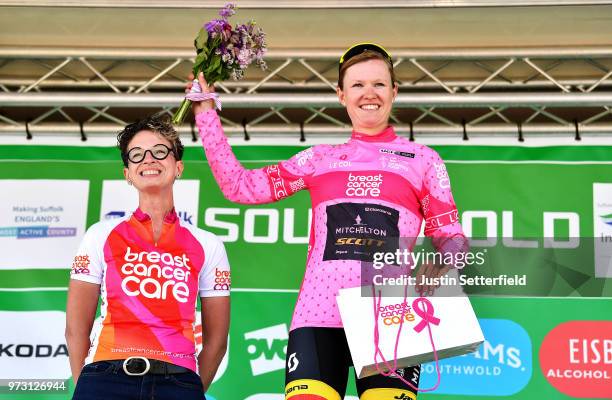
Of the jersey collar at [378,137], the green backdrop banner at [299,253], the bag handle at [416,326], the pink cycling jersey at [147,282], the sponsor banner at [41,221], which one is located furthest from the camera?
the sponsor banner at [41,221]

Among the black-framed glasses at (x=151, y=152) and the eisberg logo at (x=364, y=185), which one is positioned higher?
the black-framed glasses at (x=151, y=152)

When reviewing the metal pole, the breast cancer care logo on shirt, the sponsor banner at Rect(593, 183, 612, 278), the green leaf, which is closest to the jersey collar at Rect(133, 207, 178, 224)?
the breast cancer care logo on shirt

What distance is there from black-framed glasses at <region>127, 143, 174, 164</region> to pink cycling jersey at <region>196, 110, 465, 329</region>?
15cm

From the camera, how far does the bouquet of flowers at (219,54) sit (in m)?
2.66

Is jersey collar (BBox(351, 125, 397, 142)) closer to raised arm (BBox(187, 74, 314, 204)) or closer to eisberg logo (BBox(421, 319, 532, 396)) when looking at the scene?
raised arm (BBox(187, 74, 314, 204))

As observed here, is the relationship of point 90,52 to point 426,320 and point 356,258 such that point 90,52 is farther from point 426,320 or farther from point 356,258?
point 426,320

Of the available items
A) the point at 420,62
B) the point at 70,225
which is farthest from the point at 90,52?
the point at 420,62

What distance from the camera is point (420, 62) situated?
14.3 feet

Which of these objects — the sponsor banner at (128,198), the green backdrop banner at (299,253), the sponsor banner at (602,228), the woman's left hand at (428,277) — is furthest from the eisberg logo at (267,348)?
A: the woman's left hand at (428,277)

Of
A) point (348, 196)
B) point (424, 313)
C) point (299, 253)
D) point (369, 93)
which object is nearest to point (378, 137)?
point (369, 93)

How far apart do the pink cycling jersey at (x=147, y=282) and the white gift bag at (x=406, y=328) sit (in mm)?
461

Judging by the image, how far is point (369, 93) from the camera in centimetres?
260

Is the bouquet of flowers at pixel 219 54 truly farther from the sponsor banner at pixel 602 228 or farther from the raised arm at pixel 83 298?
the sponsor banner at pixel 602 228
